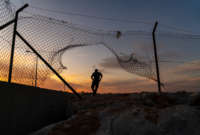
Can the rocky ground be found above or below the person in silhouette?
below

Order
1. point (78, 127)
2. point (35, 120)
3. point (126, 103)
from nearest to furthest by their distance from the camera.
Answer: point (78, 127) < point (35, 120) < point (126, 103)

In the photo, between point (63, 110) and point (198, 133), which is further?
point (63, 110)

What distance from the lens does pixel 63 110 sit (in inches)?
306

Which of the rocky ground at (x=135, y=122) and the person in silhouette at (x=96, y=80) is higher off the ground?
the person in silhouette at (x=96, y=80)

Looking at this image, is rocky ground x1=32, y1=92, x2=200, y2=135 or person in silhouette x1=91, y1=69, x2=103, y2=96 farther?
person in silhouette x1=91, y1=69, x2=103, y2=96

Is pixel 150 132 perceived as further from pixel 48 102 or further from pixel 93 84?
pixel 93 84

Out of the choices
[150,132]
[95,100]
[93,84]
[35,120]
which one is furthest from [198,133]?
[93,84]

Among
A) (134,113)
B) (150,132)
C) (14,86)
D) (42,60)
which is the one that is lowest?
(150,132)

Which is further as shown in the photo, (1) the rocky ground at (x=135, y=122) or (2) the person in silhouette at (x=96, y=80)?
(2) the person in silhouette at (x=96, y=80)

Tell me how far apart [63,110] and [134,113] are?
352 centimetres

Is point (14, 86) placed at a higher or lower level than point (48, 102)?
higher

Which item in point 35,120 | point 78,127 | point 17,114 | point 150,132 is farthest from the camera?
point 35,120

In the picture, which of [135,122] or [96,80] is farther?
[96,80]

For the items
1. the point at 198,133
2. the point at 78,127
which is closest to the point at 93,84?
the point at 78,127
